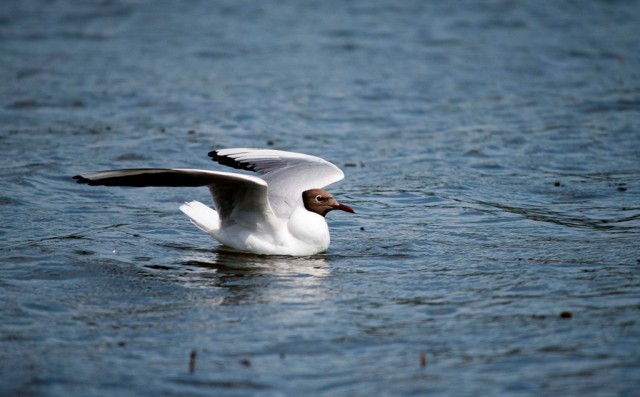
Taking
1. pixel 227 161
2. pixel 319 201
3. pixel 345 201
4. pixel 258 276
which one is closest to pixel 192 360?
pixel 258 276

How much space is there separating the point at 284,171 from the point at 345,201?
1302mm

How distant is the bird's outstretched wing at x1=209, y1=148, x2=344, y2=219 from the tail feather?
0.52 metres

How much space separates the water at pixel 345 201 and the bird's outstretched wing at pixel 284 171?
56cm

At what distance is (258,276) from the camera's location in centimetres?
770

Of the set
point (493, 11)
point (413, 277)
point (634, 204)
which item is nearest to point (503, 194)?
point (634, 204)

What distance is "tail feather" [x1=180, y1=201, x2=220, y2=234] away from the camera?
8484mm

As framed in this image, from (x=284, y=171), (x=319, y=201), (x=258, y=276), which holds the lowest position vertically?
(x=258, y=276)

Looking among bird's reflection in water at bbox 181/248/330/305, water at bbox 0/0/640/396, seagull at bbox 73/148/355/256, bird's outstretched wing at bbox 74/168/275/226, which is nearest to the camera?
water at bbox 0/0/640/396

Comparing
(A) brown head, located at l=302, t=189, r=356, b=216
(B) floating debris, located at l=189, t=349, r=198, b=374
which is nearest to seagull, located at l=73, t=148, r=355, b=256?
(A) brown head, located at l=302, t=189, r=356, b=216

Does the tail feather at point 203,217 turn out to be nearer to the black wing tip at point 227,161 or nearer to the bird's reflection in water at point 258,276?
the bird's reflection in water at point 258,276

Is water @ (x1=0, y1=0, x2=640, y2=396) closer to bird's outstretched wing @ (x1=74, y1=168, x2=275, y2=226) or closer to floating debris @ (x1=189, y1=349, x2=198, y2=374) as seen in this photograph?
floating debris @ (x1=189, y1=349, x2=198, y2=374)

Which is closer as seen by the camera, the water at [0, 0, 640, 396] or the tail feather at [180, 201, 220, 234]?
the water at [0, 0, 640, 396]

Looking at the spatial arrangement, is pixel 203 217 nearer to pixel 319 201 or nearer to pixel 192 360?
pixel 319 201

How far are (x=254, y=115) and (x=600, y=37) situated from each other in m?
8.13
